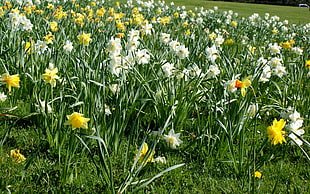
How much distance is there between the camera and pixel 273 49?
12.0 feet

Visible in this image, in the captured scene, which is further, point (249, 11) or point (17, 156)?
point (249, 11)

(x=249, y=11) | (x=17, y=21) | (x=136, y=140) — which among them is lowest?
(x=136, y=140)

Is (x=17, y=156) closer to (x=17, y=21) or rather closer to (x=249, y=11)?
(x=17, y=21)

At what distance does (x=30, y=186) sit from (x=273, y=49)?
2.78 metres

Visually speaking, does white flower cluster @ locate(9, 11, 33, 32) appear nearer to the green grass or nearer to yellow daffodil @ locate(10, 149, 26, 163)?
yellow daffodil @ locate(10, 149, 26, 163)

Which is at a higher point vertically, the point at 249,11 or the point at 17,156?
the point at 249,11

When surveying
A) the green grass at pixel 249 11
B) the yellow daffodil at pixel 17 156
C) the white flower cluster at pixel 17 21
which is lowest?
the yellow daffodil at pixel 17 156

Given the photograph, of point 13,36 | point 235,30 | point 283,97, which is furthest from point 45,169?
point 235,30

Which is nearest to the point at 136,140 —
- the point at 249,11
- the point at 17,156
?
the point at 17,156

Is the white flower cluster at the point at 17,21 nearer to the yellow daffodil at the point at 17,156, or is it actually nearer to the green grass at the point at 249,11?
the yellow daffodil at the point at 17,156

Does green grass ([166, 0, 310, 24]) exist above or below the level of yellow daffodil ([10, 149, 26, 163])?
above

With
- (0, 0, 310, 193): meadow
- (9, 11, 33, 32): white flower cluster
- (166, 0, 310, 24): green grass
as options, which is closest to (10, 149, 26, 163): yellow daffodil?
(0, 0, 310, 193): meadow

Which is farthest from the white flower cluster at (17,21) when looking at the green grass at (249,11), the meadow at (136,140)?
the green grass at (249,11)

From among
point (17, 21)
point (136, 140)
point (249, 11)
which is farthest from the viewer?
point (249, 11)
